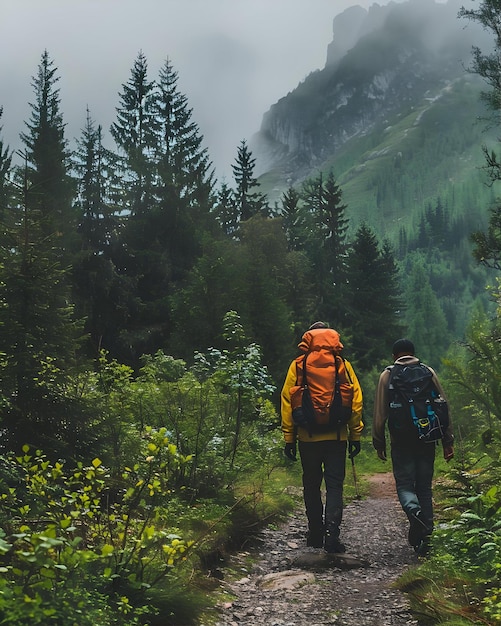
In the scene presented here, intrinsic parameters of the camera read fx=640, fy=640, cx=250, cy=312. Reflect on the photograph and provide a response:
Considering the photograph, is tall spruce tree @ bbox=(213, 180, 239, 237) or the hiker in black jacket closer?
the hiker in black jacket

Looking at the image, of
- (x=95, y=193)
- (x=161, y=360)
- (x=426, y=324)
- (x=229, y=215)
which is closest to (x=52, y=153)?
(x=95, y=193)

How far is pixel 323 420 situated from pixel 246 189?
40076 mm

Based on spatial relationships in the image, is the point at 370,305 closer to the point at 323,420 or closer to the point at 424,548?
the point at 323,420

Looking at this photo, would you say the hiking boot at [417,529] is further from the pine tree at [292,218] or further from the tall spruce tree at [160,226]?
the pine tree at [292,218]

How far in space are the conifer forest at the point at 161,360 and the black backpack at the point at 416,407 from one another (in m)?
0.34

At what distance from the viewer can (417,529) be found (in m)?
6.41

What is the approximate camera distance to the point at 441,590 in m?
4.47

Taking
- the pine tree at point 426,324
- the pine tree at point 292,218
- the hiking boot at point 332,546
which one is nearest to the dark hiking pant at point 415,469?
the hiking boot at point 332,546

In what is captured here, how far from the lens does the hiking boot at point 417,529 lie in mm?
6297

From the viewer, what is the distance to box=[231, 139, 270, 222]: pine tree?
147 ft

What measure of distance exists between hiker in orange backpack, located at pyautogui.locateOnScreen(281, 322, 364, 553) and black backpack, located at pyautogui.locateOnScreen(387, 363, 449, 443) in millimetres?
456

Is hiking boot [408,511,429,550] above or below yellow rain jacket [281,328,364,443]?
below

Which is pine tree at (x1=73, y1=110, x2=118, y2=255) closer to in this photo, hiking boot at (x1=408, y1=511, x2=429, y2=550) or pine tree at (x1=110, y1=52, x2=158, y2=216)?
pine tree at (x1=110, y1=52, x2=158, y2=216)

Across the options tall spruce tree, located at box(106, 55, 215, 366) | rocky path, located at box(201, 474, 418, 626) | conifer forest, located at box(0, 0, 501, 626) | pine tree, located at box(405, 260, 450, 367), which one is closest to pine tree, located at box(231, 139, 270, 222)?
conifer forest, located at box(0, 0, 501, 626)
